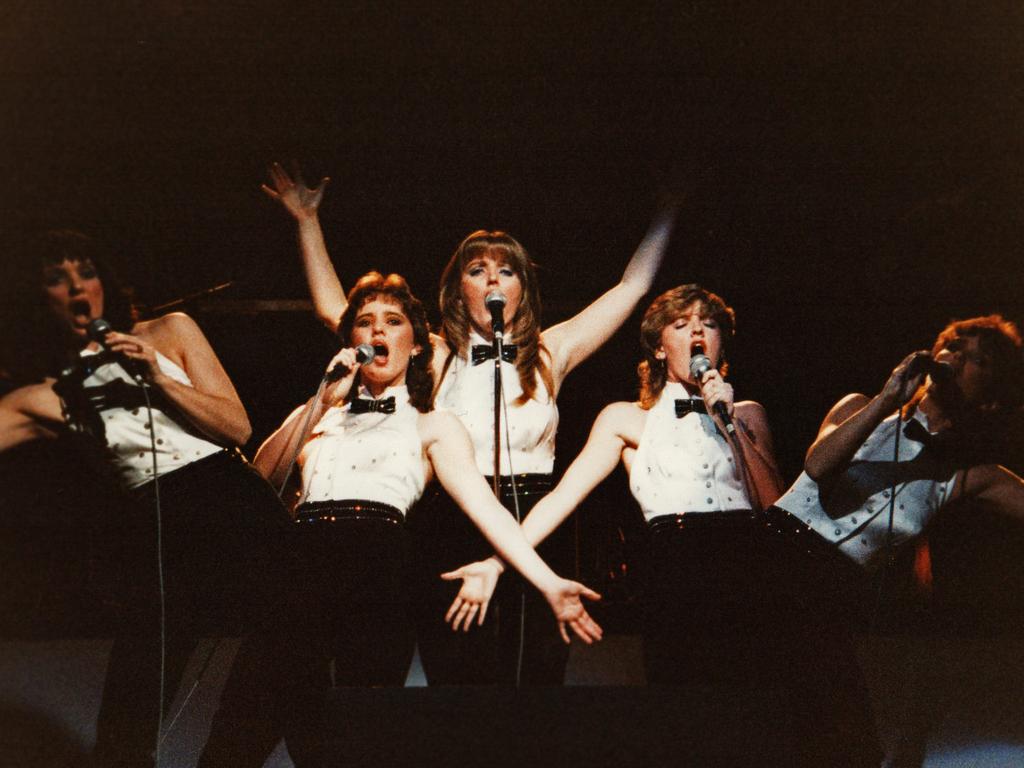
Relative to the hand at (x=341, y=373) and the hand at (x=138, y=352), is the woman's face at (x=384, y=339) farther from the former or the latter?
the hand at (x=138, y=352)

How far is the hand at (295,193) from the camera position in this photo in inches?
117

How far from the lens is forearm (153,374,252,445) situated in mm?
2475

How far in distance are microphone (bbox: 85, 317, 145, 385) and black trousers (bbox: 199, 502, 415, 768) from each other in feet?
2.12

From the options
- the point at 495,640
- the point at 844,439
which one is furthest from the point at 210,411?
the point at 844,439

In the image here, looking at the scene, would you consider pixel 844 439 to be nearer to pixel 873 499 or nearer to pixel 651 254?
pixel 873 499

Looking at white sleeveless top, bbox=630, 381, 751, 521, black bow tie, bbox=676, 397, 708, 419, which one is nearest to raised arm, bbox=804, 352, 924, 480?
white sleeveless top, bbox=630, 381, 751, 521

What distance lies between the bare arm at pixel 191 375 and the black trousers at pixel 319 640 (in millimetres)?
365

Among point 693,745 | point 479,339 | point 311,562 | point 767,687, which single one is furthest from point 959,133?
point 311,562

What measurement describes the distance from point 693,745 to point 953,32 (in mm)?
2525

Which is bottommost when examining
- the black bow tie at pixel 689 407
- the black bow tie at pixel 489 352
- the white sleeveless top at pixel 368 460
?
the white sleeveless top at pixel 368 460

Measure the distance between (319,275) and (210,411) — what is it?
670mm

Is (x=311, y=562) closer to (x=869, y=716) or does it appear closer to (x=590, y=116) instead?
(x=869, y=716)

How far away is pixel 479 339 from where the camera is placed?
2.92 meters

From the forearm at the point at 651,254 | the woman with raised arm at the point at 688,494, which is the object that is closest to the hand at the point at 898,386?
the woman with raised arm at the point at 688,494
